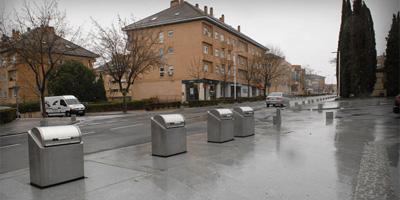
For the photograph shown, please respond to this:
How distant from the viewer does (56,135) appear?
507 cm

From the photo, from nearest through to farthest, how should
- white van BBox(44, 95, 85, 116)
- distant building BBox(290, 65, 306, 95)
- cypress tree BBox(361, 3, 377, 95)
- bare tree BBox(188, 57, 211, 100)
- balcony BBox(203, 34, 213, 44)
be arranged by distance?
1. white van BBox(44, 95, 85, 116)
2. cypress tree BBox(361, 3, 377, 95)
3. bare tree BBox(188, 57, 211, 100)
4. balcony BBox(203, 34, 213, 44)
5. distant building BBox(290, 65, 306, 95)

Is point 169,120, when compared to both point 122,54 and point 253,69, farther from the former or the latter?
point 253,69

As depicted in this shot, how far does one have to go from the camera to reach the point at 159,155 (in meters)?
7.27

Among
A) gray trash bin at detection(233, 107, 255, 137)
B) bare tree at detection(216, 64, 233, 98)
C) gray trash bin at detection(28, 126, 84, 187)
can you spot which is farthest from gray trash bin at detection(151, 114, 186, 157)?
bare tree at detection(216, 64, 233, 98)

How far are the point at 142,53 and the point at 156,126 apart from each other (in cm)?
2691

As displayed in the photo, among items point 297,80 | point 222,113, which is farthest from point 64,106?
point 297,80

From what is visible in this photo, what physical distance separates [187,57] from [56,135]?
44.6m

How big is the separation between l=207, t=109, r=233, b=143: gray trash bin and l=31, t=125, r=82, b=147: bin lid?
14.7ft

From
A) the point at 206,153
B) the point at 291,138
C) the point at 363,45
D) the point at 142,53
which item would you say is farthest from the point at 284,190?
the point at 363,45

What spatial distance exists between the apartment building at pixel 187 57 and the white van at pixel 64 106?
17009 mm

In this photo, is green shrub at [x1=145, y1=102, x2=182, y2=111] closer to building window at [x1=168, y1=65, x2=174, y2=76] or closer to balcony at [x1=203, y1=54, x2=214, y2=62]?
building window at [x1=168, y1=65, x2=174, y2=76]

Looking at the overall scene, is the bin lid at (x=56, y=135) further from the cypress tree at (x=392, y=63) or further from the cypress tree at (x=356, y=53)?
the cypress tree at (x=392, y=63)

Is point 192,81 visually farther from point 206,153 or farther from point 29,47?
point 206,153

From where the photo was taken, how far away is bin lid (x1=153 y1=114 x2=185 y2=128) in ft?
23.6
